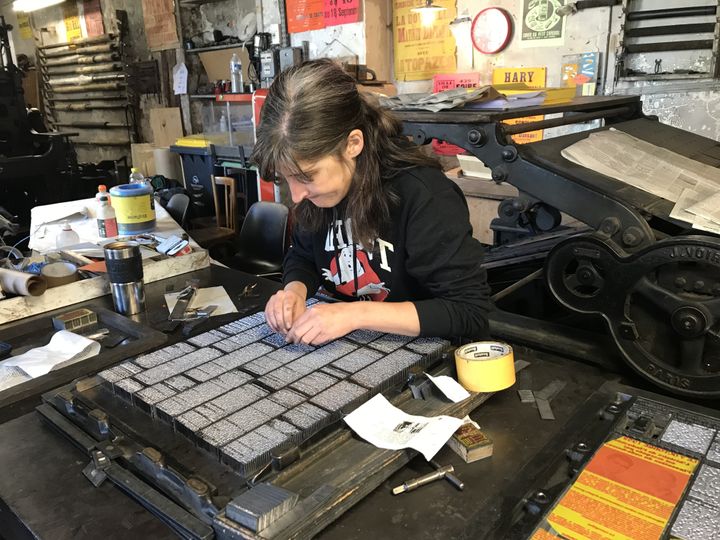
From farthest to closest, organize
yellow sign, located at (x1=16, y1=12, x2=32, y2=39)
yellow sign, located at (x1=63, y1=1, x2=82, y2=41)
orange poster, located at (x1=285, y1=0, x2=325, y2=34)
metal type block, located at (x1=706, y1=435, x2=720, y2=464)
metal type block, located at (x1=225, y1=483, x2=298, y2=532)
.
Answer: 1. yellow sign, located at (x1=16, y1=12, x2=32, y2=39)
2. yellow sign, located at (x1=63, y1=1, x2=82, y2=41)
3. orange poster, located at (x1=285, y1=0, x2=325, y2=34)
4. metal type block, located at (x1=706, y1=435, x2=720, y2=464)
5. metal type block, located at (x1=225, y1=483, x2=298, y2=532)

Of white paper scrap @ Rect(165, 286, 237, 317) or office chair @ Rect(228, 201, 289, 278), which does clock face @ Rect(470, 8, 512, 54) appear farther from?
white paper scrap @ Rect(165, 286, 237, 317)

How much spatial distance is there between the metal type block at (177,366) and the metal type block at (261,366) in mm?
91

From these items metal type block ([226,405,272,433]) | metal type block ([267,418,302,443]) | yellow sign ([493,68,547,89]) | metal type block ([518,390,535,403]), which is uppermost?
yellow sign ([493,68,547,89])

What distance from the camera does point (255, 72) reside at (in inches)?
179

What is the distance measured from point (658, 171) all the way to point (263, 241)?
6.39ft

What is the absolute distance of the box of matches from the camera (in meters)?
0.89

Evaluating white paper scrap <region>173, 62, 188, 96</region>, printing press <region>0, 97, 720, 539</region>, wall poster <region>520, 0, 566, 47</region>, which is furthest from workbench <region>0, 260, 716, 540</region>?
white paper scrap <region>173, 62, 188, 96</region>

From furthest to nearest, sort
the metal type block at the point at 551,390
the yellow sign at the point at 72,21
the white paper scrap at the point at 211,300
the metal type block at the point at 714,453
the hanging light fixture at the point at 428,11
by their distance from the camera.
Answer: the yellow sign at the point at 72,21 → the hanging light fixture at the point at 428,11 → the white paper scrap at the point at 211,300 → the metal type block at the point at 551,390 → the metal type block at the point at 714,453

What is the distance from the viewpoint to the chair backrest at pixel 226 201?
4008mm

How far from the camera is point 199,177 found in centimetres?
495

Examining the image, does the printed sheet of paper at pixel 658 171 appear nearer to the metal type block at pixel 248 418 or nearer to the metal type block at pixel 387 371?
the metal type block at pixel 387 371

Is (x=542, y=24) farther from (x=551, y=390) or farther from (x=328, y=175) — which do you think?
(x=551, y=390)

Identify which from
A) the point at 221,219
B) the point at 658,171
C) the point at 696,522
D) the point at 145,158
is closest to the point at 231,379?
the point at 696,522

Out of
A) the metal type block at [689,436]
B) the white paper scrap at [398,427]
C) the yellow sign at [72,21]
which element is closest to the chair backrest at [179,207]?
the white paper scrap at [398,427]
